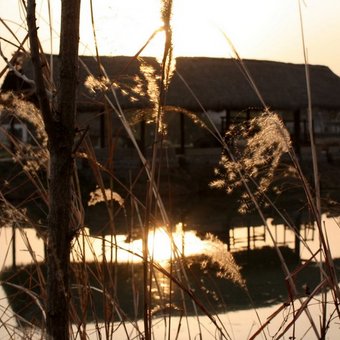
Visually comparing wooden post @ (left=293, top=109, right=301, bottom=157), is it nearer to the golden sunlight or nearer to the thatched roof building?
the thatched roof building

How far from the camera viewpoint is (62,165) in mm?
834

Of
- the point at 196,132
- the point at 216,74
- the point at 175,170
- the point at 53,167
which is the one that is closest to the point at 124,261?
the point at 53,167

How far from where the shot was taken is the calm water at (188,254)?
5.16 feet

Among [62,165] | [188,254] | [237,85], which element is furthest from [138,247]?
[237,85]

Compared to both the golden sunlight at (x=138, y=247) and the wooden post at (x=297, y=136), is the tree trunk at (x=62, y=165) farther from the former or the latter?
the wooden post at (x=297, y=136)

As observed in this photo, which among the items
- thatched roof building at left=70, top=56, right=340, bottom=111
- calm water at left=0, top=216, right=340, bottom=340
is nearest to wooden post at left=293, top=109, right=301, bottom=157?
thatched roof building at left=70, top=56, right=340, bottom=111

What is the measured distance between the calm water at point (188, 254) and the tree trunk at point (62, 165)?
0.20 meters

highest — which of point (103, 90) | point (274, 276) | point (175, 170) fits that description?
point (175, 170)

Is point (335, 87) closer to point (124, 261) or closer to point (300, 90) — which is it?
point (300, 90)

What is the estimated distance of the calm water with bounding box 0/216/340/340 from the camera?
157cm

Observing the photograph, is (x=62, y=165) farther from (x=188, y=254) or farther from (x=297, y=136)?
(x=297, y=136)

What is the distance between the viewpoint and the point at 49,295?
0.85m

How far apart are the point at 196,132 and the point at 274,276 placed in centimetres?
1903

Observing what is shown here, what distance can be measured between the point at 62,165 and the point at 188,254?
14.7 feet
